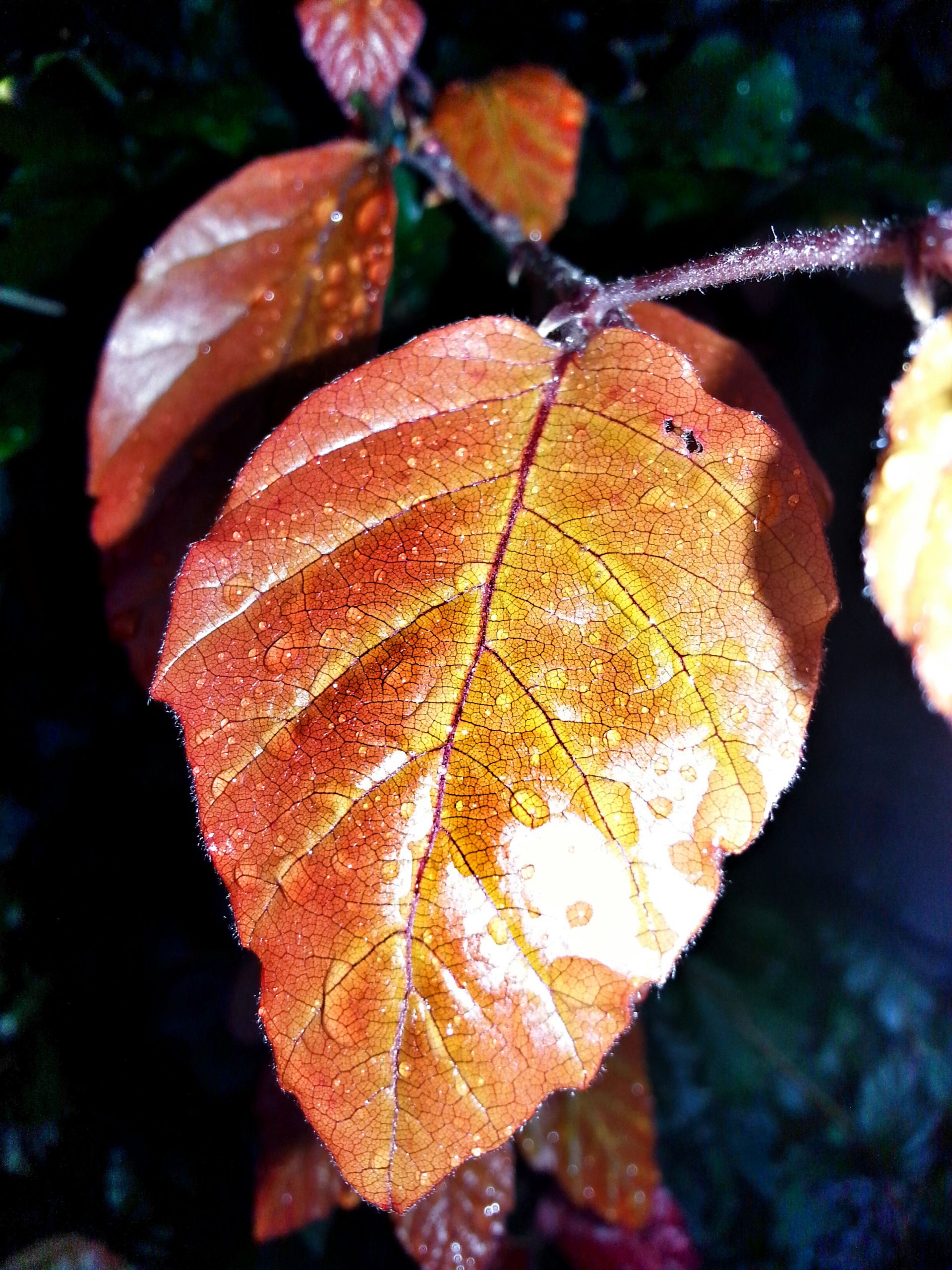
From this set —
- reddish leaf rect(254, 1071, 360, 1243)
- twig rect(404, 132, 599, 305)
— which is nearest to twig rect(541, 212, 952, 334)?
twig rect(404, 132, 599, 305)

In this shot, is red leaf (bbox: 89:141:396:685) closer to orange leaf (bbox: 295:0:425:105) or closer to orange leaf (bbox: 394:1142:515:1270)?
orange leaf (bbox: 295:0:425:105)

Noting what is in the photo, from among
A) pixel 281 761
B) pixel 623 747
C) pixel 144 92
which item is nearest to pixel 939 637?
pixel 623 747

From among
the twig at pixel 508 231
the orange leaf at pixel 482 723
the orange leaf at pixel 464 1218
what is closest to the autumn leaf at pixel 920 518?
the orange leaf at pixel 482 723

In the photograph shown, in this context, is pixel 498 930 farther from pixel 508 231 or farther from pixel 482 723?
pixel 508 231

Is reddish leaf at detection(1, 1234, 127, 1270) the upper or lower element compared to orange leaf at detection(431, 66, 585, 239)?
lower

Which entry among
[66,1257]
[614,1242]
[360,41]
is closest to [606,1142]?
[614,1242]

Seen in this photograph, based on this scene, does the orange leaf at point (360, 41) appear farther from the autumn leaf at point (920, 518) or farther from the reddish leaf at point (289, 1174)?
the reddish leaf at point (289, 1174)
